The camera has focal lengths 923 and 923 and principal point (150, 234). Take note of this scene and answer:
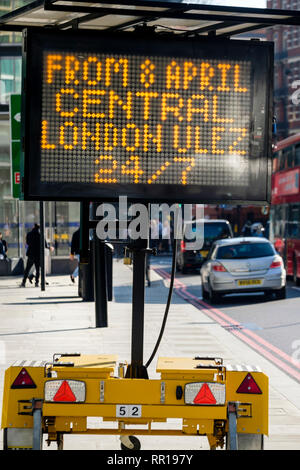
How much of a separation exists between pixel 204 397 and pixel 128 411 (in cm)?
42

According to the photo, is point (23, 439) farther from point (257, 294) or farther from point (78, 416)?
point (257, 294)

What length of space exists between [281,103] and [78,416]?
84.8 metres

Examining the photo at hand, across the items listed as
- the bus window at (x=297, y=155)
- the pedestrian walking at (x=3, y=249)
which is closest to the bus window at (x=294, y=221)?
the bus window at (x=297, y=155)

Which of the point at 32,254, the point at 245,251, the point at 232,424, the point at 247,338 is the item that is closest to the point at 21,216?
the point at 32,254

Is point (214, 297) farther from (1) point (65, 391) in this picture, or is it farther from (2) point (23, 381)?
(1) point (65, 391)

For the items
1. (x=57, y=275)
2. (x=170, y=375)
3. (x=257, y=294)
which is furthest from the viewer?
(x=57, y=275)

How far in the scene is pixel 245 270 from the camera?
19.7 m

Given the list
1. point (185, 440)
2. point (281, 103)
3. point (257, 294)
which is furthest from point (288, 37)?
point (185, 440)

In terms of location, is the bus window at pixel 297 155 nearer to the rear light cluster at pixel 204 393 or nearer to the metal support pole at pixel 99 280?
the metal support pole at pixel 99 280

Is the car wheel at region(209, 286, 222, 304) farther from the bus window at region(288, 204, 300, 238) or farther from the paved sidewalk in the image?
the bus window at region(288, 204, 300, 238)

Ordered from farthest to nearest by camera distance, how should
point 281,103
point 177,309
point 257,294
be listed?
1. point 281,103
2. point 257,294
3. point 177,309

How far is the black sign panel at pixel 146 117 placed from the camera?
15.4 feet

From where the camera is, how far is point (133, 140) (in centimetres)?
477

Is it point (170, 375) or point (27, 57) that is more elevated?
point (27, 57)
